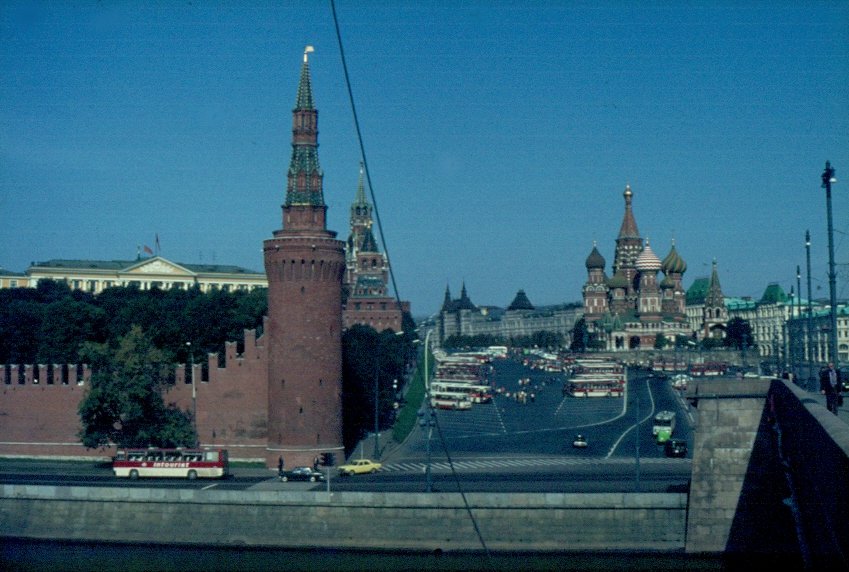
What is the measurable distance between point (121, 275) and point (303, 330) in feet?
352

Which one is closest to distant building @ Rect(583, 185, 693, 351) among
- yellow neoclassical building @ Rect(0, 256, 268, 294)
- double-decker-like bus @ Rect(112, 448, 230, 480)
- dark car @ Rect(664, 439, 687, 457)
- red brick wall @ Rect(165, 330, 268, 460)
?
yellow neoclassical building @ Rect(0, 256, 268, 294)

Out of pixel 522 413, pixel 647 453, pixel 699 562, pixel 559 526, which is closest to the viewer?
pixel 699 562

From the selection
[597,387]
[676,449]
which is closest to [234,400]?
[676,449]

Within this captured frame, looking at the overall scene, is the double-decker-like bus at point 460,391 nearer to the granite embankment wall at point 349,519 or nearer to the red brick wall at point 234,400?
the red brick wall at point 234,400

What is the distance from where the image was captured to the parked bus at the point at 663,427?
6356 cm

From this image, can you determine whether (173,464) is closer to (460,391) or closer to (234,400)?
(234,400)

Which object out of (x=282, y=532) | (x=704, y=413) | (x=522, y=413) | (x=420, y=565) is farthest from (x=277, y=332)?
(x=522, y=413)

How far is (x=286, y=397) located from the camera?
53656mm

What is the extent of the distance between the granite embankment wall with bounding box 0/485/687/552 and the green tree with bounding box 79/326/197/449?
45.3 feet

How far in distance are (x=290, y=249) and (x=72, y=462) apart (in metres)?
14.6

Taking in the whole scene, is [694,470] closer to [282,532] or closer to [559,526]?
[559,526]

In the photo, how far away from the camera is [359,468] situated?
5122 cm

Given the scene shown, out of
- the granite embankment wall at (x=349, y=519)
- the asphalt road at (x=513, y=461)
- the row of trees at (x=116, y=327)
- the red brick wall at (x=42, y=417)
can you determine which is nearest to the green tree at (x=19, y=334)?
the row of trees at (x=116, y=327)

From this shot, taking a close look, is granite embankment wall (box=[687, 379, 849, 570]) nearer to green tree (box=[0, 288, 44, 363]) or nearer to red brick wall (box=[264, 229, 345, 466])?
red brick wall (box=[264, 229, 345, 466])
